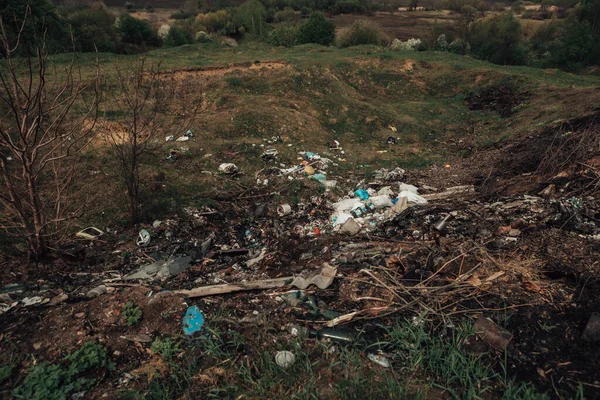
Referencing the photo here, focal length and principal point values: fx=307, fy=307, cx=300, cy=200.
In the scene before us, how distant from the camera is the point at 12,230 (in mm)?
4090

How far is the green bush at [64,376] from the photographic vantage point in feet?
5.80

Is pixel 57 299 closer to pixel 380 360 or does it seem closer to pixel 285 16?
pixel 380 360

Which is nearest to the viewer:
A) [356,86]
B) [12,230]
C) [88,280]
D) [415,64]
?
[88,280]

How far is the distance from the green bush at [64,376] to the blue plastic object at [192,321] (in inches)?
19.8

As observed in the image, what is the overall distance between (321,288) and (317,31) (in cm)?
2636

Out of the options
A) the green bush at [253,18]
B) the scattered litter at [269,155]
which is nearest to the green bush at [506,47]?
the green bush at [253,18]

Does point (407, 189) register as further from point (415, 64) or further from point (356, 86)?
point (415, 64)

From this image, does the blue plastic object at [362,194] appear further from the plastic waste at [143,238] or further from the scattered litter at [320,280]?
the plastic waste at [143,238]

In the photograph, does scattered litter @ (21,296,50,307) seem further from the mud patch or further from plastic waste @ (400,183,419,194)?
the mud patch

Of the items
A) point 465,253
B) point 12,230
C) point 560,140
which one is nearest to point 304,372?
point 465,253

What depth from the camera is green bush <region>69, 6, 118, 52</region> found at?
18547 mm

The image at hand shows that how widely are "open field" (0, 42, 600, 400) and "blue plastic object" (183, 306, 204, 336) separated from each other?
0.06 m

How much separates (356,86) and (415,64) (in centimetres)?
390

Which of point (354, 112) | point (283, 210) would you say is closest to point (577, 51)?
point (354, 112)
